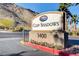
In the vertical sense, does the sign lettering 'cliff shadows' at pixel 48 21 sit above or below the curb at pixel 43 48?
above

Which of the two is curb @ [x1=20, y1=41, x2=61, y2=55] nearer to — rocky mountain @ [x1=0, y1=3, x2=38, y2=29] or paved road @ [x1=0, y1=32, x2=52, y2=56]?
paved road @ [x1=0, y1=32, x2=52, y2=56]

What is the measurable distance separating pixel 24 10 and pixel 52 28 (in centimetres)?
76

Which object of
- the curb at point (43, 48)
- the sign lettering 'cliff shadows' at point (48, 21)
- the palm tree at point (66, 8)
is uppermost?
the palm tree at point (66, 8)

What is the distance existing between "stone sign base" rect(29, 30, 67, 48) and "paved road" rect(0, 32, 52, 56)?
0.28m

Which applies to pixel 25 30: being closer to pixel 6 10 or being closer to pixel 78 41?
pixel 6 10

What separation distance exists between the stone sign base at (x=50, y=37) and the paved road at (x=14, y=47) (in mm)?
284

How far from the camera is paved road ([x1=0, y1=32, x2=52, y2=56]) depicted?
5.57 metres

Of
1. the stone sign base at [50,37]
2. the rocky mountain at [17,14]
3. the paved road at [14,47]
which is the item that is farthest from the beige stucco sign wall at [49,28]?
the paved road at [14,47]

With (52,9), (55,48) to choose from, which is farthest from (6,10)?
(55,48)

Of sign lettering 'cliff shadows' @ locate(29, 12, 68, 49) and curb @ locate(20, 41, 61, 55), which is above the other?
sign lettering 'cliff shadows' @ locate(29, 12, 68, 49)

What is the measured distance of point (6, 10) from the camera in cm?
578

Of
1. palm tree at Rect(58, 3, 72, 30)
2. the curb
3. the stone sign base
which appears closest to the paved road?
the curb

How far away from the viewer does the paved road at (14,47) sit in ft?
18.3

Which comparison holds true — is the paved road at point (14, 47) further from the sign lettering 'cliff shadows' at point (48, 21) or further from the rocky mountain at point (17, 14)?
the sign lettering 'cliff shadows' at point (48, 21)
